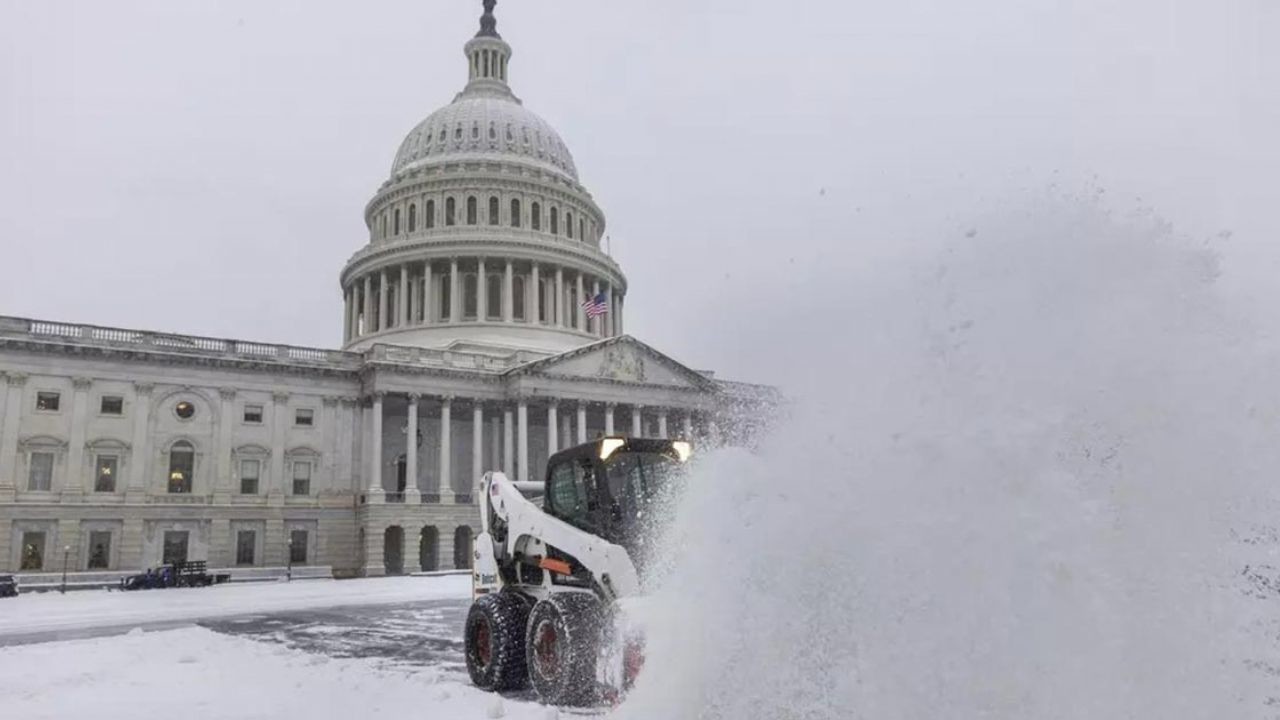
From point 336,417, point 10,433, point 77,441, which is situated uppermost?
point 336,417

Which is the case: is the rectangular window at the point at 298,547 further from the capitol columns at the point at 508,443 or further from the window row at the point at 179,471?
the capitol columns at the point at 508,443

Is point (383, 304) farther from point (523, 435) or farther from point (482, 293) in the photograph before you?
point (523, 435)

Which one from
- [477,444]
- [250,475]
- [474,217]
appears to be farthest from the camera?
[474,217]

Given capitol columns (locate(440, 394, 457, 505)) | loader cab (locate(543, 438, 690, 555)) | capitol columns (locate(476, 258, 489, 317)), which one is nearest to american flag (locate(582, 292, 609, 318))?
capitol columns (locate(476, 258, 489, 317))

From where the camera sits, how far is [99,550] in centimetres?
4531

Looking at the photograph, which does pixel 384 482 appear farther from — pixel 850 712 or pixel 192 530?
pixel 850 712

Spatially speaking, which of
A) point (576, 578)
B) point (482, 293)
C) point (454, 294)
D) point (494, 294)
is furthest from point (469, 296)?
point (576, 578)

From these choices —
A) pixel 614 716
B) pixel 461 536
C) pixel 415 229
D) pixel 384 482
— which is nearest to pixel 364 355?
pixel 384 482

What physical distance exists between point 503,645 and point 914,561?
6679mm

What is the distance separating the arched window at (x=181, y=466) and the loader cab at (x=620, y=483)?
45.6 meters

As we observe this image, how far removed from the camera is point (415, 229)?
73.9 meters

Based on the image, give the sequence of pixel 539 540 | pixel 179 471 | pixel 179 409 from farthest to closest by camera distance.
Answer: pixel 179 409, pixel 179 471, pixel 539 540

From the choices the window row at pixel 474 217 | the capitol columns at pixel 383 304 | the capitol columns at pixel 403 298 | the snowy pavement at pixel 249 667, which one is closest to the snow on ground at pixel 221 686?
the snowy pavement at pixel 249 667

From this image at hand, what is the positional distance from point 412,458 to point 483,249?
74.4ft
